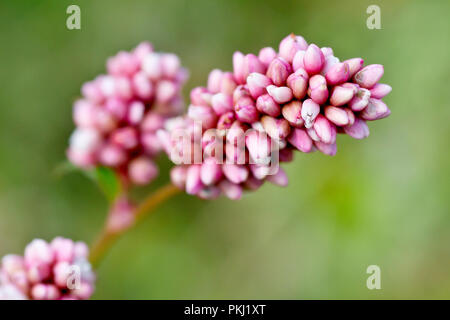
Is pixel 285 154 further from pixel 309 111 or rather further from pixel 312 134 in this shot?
pixel 309 111

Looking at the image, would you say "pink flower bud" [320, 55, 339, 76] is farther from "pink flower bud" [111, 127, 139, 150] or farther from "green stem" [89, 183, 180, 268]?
"pink flower bud" [111, 127, 139, 150]

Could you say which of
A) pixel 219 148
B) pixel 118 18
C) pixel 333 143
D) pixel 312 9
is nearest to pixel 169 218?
pixel 118 18

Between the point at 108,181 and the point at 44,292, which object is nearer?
the point at 44,292

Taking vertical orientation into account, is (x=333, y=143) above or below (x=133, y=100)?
below

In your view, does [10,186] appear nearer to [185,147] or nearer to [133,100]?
[133,100]

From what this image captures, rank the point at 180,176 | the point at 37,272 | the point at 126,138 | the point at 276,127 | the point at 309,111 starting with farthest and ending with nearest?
the point at 126,138 → the point at 180,176 → the point at 37,272 → the point at 276,127 → the point at 309,111

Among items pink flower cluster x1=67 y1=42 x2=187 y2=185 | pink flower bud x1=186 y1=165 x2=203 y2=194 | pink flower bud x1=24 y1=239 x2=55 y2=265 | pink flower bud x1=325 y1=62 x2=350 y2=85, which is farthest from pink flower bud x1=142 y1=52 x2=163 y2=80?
pink flower bud x1=325 y1=62 x2=350 y2=85

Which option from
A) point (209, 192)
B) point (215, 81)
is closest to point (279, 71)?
point (215, 81)
